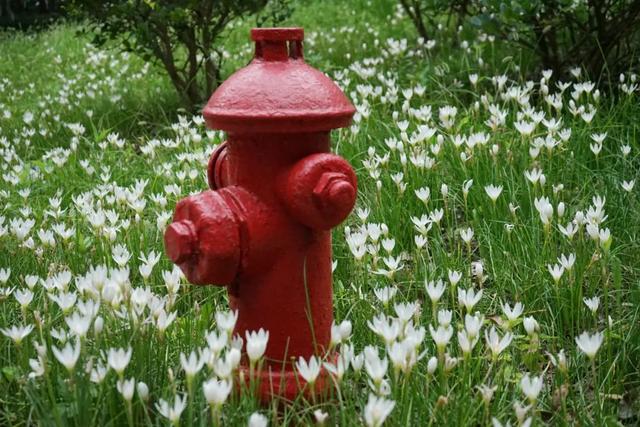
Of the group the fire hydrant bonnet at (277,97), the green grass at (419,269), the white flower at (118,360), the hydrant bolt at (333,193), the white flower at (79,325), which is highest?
the fire hydrant bonnet at (277,97)

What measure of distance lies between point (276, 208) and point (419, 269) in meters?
0.98

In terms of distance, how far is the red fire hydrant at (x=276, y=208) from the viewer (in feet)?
6.17

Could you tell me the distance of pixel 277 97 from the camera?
74.9 inches

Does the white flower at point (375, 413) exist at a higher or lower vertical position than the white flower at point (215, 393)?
lower

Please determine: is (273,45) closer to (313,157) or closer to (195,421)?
(313,157)

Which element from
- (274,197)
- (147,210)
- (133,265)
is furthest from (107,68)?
(274,197)

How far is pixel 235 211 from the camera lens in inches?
76.3

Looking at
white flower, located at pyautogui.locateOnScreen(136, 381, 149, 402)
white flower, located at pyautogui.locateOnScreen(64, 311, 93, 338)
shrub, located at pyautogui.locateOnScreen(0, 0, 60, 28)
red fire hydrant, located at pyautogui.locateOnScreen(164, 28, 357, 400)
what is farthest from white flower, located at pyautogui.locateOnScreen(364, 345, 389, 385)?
shrub, located at pyautogui.locateOnScreen(0, 0, 60, 28)

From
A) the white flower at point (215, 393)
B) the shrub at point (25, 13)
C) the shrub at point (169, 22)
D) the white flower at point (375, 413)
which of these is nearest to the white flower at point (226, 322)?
the white flower at point (215, 393)

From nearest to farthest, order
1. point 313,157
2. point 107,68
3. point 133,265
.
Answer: point 313,157, point 133,265, point 107,68

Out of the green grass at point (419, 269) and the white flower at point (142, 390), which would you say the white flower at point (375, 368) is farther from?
the white flower at point (142, 390)

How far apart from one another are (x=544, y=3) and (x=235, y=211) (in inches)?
144

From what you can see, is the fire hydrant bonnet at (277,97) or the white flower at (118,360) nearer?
the white flower at (118,360)

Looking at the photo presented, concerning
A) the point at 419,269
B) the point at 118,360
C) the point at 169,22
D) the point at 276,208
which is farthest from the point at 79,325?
the point at 169,22
